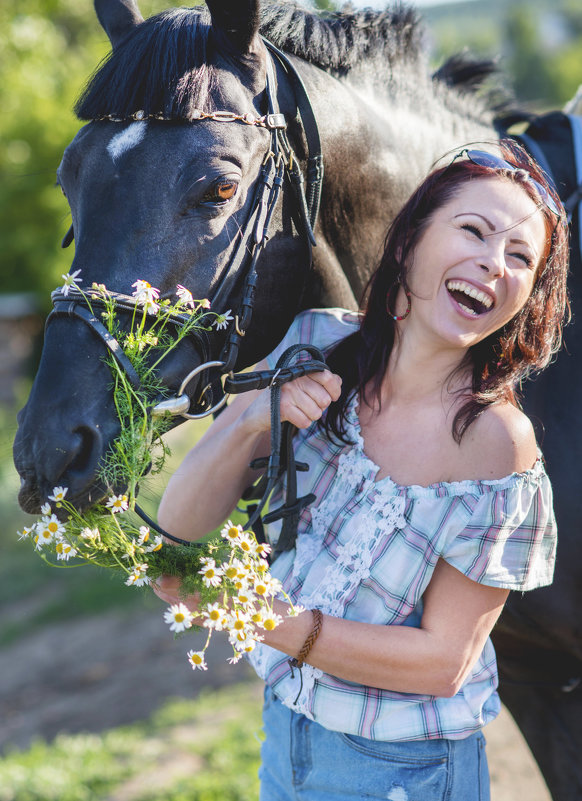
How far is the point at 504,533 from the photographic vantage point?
1541mm

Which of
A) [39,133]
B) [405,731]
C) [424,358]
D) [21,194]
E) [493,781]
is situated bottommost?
[493,781]

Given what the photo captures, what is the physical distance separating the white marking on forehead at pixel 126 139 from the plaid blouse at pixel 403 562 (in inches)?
34.9

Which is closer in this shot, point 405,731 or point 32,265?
point 405,731

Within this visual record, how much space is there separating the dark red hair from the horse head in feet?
1.19

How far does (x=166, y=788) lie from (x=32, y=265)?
11.2 meters

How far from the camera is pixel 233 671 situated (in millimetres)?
5574

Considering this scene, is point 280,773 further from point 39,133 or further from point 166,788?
point 39,133

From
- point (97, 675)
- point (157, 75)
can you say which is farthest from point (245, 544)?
point (97, 675)

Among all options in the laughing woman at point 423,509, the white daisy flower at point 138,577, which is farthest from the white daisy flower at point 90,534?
the laughing woman at point 423,509

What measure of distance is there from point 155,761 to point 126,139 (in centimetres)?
357

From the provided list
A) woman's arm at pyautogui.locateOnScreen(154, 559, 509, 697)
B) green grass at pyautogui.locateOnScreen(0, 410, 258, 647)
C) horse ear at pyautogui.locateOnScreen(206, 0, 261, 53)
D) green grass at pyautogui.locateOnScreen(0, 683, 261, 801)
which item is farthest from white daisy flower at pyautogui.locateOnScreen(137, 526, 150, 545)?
green grass at pyautogui.locateOnScreen(0, 410, 258, 647)

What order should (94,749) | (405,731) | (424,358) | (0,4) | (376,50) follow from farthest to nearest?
(0,4) → (94,749) → (376,50) → (424,358) → (405,731)

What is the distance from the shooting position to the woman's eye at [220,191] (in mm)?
1832

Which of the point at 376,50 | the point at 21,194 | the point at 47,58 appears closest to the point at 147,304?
the point at 376,50
